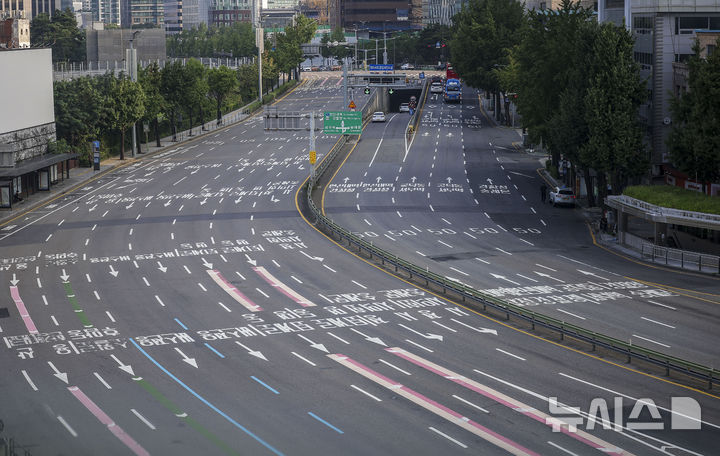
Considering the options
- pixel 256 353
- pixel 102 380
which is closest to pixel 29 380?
pixel 102 380

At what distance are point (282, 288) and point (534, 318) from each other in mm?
15723

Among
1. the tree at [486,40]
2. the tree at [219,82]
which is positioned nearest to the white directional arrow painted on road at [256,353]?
the tree at [486,40]

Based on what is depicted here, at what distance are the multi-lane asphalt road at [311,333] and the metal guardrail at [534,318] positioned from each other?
3.28 ft

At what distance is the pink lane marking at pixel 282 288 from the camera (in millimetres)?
51956

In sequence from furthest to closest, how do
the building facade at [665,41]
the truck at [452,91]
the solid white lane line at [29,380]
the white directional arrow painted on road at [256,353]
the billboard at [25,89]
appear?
the truck at [452,91]
the billboard at [25,89]
the building facade at [665,41]
the white directional arrow painted on road at [256,353]
the solid white lane line at [29,380]

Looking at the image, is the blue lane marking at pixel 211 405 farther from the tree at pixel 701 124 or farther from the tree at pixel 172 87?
the tree at pixel 172 87

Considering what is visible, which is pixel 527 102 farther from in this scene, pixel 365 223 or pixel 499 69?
pixel 499 69

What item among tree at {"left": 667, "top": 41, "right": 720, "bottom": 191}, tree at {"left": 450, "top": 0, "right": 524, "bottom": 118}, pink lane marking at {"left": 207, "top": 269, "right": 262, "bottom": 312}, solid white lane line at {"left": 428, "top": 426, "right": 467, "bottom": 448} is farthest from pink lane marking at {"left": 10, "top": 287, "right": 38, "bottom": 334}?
tree at {"left": 450, "top": 0, "right": 524, "bottom": 118}

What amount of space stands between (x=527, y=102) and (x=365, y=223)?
93.5ft

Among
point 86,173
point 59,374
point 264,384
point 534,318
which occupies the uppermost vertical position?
point 86,173

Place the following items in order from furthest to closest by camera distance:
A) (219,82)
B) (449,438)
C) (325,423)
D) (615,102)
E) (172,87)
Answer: (219,82)
(172,87)
(615,102)
(325,423)
(449,438)

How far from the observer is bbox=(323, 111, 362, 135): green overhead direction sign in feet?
340

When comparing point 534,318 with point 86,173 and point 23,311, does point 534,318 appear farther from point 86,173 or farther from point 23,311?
point 86,173

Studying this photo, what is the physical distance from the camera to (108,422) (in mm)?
33719
